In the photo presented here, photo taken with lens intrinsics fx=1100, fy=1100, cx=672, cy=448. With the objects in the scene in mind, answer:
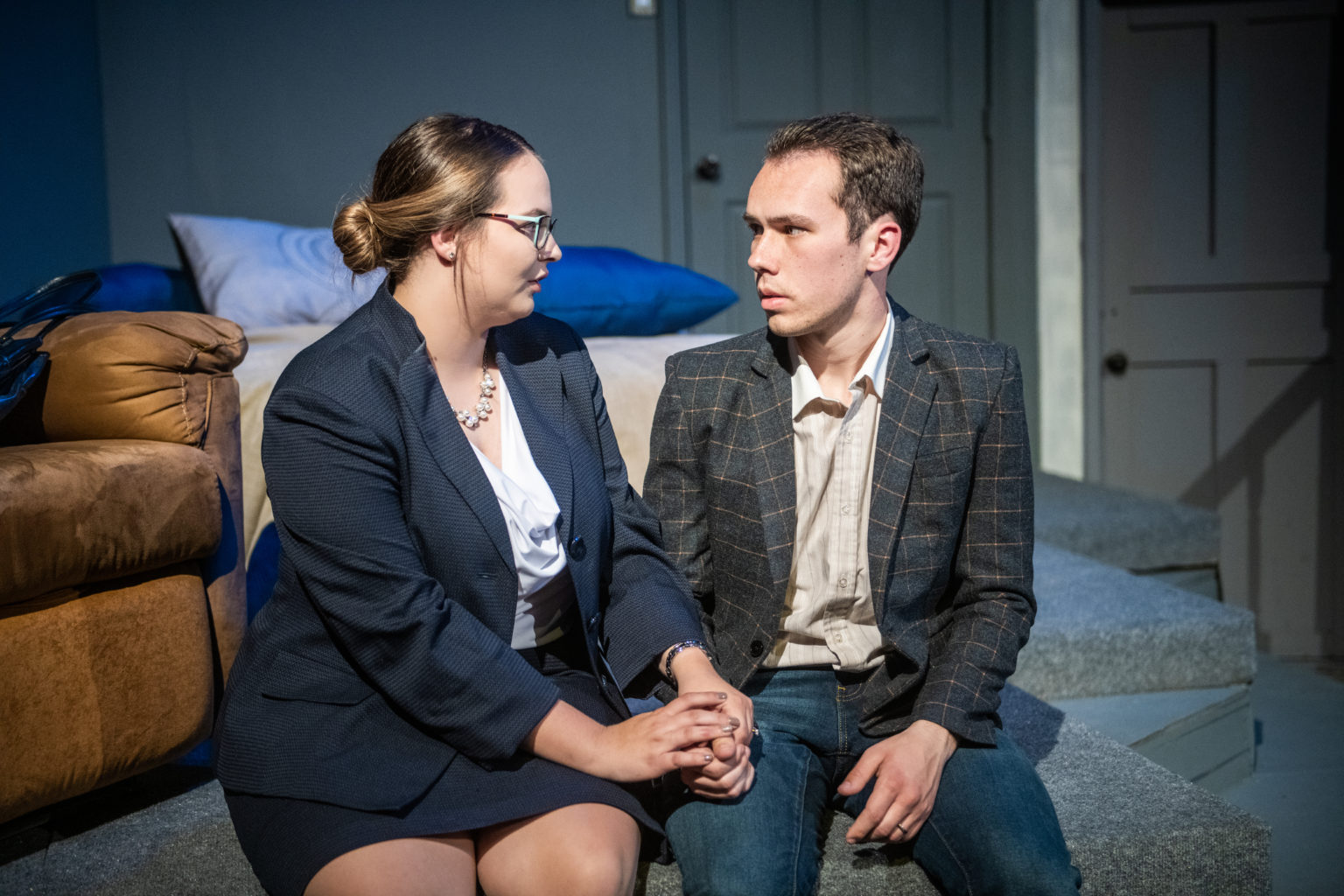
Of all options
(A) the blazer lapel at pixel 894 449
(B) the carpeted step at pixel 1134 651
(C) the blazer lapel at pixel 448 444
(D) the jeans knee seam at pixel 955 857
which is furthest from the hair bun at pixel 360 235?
(B) the carpeted step at pixel 1134 651

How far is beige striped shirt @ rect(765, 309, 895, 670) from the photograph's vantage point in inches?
54.5

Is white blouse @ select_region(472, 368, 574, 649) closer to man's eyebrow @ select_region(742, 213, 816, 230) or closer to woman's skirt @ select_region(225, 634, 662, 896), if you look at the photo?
woman's skirt @ select_region(225, 634, 662, 896)

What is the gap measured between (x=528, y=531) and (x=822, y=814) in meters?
0.51

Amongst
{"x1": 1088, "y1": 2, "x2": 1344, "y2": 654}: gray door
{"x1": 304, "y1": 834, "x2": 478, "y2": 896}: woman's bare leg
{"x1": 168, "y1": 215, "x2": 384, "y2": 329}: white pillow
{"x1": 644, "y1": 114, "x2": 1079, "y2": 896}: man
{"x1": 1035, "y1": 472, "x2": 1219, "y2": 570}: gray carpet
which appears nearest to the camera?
{"x1": 304, "y1": 834, "x2": 478, "y2": 896}: woman's bare leg

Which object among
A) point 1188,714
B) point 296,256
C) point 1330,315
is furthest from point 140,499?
point 1330,315

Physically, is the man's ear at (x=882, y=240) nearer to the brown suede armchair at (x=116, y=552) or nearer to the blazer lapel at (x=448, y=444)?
the blazer lapel at (x=448, y=444)

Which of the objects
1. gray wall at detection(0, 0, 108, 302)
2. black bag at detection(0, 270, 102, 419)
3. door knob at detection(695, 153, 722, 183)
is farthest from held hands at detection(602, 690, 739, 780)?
door knob at detection(695, 153, 722, 183)

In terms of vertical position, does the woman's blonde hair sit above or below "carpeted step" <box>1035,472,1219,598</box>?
above

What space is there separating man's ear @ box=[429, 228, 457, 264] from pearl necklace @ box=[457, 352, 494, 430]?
13 centimetres

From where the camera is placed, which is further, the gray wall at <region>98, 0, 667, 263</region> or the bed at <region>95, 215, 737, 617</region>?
the gray wall at <region>98, 0, 667, 263</region>

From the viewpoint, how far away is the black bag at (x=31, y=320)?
1459mm

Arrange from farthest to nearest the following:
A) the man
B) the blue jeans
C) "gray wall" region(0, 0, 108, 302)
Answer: "gray wall" region(0, 0, 108, 302), the man, the blue jeans

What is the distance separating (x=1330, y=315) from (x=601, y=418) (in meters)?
3.61

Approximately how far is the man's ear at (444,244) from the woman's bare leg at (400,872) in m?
0.63
